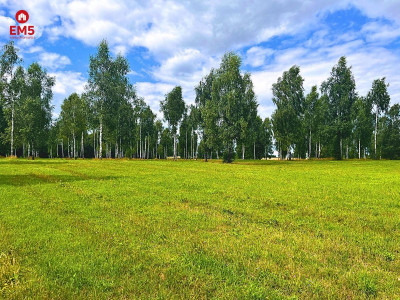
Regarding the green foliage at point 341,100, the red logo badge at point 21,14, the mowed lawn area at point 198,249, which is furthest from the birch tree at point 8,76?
the green foliage at point 341,100

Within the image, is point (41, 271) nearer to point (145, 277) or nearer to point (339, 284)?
point (145, 277)

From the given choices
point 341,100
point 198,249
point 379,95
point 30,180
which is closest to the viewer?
point 198,249

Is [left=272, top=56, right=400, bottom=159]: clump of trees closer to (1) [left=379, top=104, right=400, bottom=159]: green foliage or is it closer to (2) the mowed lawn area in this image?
(1) [left=379, top=104, right=400, bottom=159]: green foliage

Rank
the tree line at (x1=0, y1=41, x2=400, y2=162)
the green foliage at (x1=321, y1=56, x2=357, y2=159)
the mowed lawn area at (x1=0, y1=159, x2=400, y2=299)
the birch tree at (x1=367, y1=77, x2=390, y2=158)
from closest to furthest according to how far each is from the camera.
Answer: the mowed lawn area at (x1=0, y1=159, x2=400, y2=299)
the tree line at (x1=0, y1=41, x2=400, y2=162)
the green foliage at (x1=321, y1=56, x2=357, y2=159)
the birch tree at (x1=367, y1=77, x2=390, y2=158)

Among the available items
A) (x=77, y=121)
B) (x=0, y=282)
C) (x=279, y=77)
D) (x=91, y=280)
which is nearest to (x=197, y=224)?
(x=91, y=280)

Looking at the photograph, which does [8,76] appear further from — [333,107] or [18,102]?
[333,107]

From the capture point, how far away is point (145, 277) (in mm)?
5094

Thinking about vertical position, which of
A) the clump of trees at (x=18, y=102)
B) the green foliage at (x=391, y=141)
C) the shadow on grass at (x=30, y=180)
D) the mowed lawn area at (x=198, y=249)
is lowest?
the mowed lawn area at (x=198, y=249)

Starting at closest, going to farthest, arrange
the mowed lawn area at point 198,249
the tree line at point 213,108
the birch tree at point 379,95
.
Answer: the mowed lawn area at point 198,249, the tree line at point 213,108, the birch tree at point 379,95

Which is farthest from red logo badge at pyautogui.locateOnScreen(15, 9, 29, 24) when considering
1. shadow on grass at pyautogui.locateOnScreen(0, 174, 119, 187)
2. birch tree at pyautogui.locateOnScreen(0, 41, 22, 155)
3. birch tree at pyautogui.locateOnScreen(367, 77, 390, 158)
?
birch tree at pyautogui.locateOnScreen(367, 77, 390, 158)

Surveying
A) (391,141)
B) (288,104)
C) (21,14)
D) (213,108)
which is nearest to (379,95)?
(391,141)

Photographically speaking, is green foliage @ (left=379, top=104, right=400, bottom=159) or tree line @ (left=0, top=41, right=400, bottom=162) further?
green foliage @ (left=379, top=104, right=400, bottom=159)

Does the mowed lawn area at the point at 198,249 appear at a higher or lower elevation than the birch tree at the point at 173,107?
lower

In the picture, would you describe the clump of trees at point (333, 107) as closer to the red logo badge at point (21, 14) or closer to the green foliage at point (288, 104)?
the green foliage at point (288, 104)
